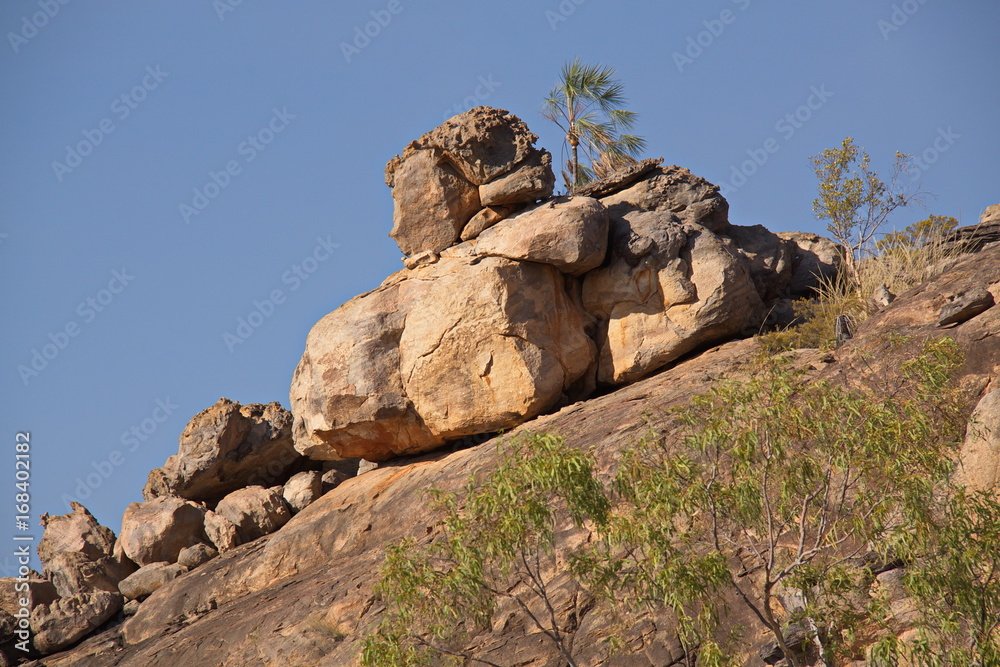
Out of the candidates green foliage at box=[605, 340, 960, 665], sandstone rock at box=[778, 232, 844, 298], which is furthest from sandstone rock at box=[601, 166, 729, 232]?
green foliage at box=[605, 340, 960, 665]

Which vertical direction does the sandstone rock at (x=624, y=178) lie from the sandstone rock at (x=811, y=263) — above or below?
above

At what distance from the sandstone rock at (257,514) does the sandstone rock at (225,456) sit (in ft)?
7.39

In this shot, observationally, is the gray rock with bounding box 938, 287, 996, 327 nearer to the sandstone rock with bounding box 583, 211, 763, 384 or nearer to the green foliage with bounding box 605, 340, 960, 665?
the sandstone rock with bounding box 583, 211, 763, 384

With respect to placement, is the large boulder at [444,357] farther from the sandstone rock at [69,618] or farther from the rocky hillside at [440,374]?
the sandstone rock at [69,618]

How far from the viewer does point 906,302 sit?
57.5 feet

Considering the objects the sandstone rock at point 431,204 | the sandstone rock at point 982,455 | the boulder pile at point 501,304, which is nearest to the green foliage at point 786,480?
the sandstone rock at point 982,455

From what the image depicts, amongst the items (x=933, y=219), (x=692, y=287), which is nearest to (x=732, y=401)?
(x=692, y=287)

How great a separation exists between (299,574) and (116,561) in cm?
701

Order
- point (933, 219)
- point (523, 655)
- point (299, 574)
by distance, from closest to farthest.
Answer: point (523, 655) → point (299, 574) → point (933, 219)

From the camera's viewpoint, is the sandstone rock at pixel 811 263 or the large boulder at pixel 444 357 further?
the sandstone rock at pixel 811 263

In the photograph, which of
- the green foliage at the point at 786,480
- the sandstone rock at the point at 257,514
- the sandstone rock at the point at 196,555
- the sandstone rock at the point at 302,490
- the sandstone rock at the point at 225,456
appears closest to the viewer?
the green foliage at the point at 786,480

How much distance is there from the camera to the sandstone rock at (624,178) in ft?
77.6

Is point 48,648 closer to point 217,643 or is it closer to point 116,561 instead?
point 116,561

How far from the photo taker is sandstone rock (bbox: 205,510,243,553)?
2180 cm
